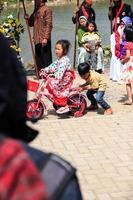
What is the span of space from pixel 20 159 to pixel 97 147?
15.7ft

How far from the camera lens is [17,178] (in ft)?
2.85

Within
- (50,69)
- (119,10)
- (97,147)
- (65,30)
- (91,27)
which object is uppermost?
(119,10)

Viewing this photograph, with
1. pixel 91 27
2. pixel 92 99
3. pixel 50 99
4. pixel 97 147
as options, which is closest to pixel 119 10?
pixel 91 27

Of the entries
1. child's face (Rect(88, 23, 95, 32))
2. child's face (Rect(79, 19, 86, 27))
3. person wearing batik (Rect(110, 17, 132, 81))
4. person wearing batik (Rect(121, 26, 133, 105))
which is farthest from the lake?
person wearing batik (Rect(121, 26, 133, 105))

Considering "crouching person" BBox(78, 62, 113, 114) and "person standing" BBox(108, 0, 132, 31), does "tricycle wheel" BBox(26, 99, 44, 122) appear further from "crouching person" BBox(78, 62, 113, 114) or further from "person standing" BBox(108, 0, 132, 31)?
"person standing" BBox(108, 0, 132, 31)

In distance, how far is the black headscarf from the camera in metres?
1.09

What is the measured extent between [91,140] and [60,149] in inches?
18.8

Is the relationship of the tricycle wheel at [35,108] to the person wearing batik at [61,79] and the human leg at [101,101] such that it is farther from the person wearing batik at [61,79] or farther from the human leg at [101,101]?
the human leg at [101,101]

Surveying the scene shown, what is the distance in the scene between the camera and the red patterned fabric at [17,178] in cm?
86

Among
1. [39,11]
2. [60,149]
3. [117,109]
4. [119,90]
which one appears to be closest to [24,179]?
[60,149]

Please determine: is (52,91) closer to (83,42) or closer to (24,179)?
(83,42)

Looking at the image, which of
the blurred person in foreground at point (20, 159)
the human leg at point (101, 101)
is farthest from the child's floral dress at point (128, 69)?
the blurred person in foreground at point (20, 159)

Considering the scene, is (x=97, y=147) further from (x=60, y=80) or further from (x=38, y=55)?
(x=38, y=55)

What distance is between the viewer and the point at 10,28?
32.6ft
